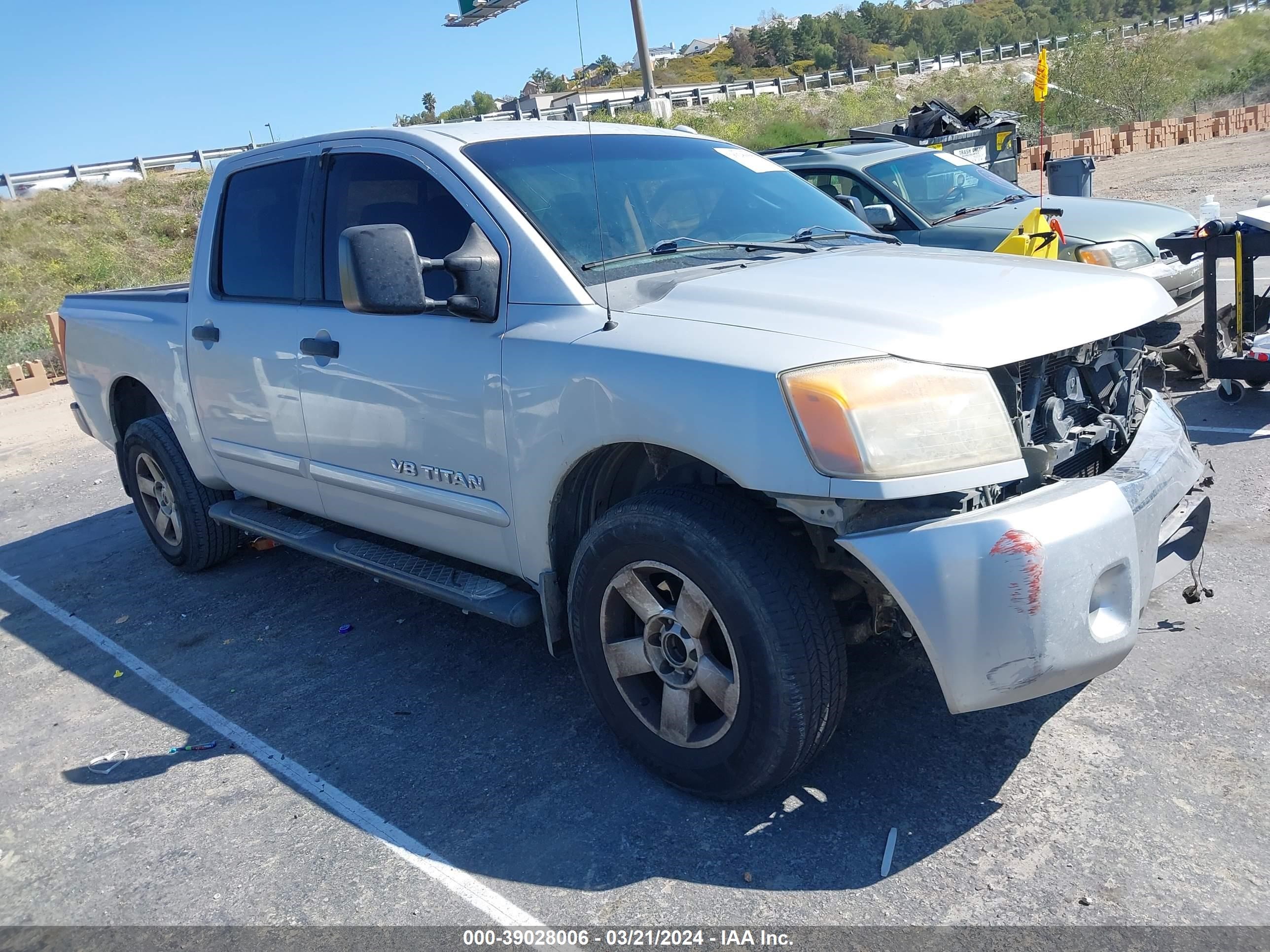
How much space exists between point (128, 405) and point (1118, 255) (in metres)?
6.66

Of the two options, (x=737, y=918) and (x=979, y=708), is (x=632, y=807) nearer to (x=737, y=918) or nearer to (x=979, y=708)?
(x=737, y=918)

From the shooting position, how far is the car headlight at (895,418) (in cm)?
244

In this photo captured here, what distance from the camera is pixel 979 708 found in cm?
249

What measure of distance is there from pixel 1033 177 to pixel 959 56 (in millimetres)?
46315

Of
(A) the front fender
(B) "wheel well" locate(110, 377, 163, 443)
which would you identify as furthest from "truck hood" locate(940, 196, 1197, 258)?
(B) "wheel well" locate(110, 377, 163, 443)

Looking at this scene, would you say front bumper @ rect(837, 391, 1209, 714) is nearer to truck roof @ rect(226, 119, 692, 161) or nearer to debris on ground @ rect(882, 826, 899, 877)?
debris on ground @ rect(882, 826, 899, 877)

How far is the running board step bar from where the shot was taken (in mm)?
3463

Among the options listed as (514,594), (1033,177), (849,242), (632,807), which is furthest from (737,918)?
Result: (1033,177)

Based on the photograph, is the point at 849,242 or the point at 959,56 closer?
the point at 849,242

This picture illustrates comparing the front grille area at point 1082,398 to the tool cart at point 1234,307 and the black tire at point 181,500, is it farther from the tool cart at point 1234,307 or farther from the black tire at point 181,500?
the black tire at point 181,500

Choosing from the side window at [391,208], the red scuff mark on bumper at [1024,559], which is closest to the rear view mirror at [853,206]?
the side window at [391,208]

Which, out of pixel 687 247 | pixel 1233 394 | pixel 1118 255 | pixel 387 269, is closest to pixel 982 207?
pixel 1118 255

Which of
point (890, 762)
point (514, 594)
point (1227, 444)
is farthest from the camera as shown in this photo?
point (1227, 444)

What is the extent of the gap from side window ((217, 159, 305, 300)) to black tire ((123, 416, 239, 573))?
1064mm
